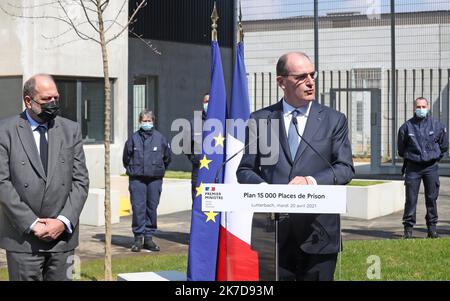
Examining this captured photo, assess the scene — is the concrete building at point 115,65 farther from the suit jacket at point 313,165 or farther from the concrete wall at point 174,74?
the suit jacket at point 313,165

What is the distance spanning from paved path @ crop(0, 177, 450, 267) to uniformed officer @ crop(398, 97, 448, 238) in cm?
60

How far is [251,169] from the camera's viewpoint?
17.5 feet

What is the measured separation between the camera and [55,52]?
64.0ft

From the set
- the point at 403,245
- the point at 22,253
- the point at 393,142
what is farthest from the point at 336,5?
the point at 22,253

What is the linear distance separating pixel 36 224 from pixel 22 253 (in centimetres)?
23

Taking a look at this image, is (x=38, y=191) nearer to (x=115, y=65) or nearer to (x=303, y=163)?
(x=303, y=163)

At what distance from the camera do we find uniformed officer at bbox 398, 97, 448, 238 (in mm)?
12734

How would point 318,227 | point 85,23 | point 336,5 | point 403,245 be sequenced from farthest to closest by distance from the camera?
point 336,5 → point 85,23 → point 403,245 → point 318,227

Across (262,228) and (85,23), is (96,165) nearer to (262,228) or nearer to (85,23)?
(85,23)

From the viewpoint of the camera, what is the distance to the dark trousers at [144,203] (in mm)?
12125

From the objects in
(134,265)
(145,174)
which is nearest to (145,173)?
(145,174)

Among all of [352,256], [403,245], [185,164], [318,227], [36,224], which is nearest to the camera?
[318,227]

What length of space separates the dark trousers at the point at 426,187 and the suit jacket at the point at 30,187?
783 cm

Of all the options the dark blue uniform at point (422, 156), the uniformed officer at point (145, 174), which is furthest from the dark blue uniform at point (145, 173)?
the dark blue uniform at point (422, 156)
